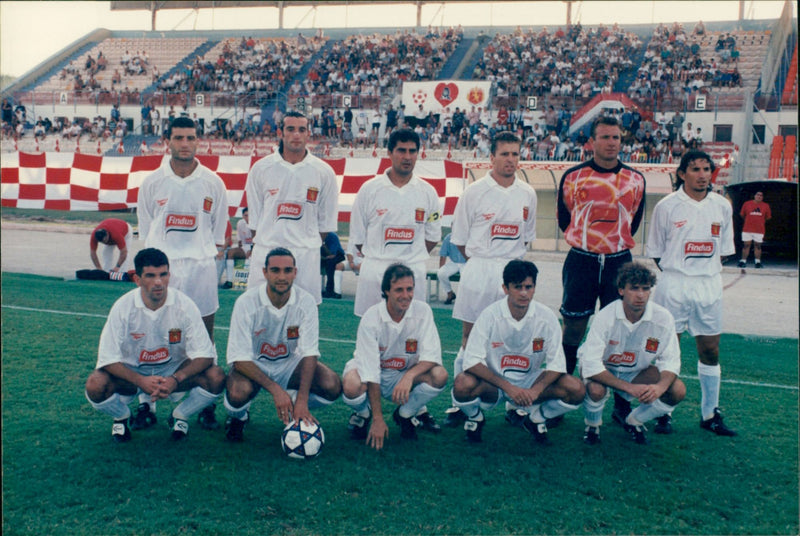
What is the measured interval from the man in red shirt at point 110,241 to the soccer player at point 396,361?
6.66 m

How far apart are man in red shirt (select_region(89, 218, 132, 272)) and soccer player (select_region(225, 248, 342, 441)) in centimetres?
633

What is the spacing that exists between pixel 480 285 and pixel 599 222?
933 millimetres

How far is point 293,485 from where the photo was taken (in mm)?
3770

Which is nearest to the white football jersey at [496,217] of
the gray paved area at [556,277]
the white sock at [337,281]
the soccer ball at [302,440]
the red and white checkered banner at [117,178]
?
the soccer ball at [302,440]

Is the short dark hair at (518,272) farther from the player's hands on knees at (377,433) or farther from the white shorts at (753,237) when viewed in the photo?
the white shorts at (753,237)

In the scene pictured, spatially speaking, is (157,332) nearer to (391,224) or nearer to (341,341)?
(391,224)

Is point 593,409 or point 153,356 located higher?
point 153,356

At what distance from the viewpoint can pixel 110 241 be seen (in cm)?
1034

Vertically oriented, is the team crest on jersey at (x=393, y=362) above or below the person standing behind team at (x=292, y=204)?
below

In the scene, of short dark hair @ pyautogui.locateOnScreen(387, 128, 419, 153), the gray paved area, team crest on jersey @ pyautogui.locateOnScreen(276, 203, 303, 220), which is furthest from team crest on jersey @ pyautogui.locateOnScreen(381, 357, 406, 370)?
the gray paved area

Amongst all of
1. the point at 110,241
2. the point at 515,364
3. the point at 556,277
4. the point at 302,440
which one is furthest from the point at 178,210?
the point at 556,277

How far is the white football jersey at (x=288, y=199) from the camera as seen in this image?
5195mm

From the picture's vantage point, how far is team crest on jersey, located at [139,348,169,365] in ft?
14.4

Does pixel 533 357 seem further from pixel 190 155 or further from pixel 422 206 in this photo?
pixel 190 155
